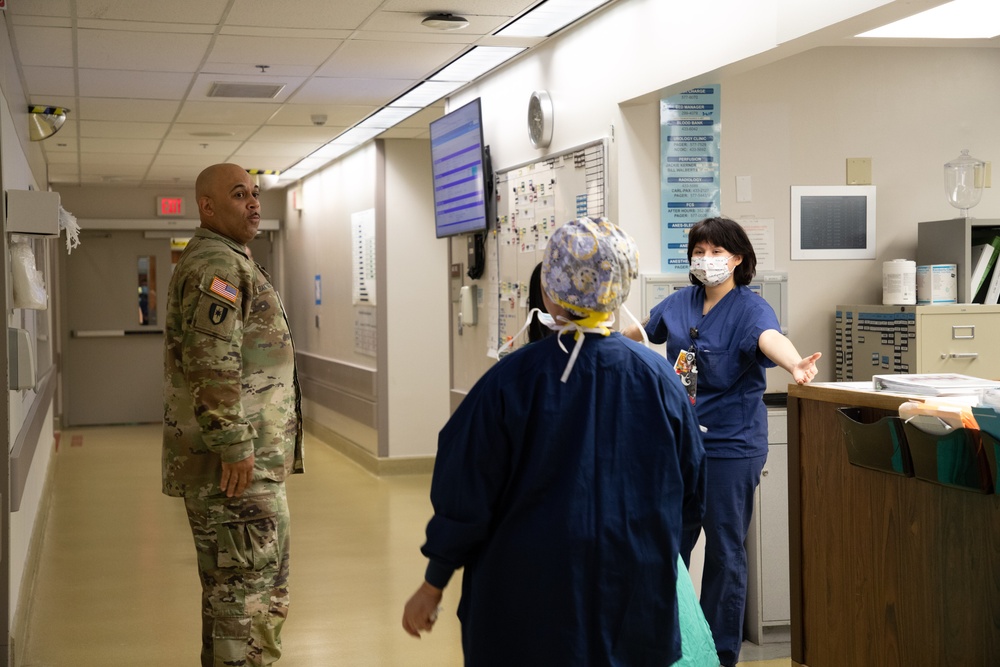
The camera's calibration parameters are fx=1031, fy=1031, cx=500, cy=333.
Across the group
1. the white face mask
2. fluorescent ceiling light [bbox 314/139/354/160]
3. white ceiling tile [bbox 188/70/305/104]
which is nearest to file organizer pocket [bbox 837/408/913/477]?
the white face mask

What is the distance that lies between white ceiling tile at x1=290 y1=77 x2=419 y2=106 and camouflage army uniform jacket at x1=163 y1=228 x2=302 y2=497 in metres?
3.42

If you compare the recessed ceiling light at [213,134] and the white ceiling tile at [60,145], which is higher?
the recessed ceiling light at [213,134]

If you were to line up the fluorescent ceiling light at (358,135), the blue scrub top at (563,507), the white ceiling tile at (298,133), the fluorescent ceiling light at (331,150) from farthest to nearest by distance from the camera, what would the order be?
the fluorescent ceiling light at (331,150) → the fluorescent ceiling light at (358,135) → the white ceiling tile at (298,133) → the blue scrub top at (563,507)

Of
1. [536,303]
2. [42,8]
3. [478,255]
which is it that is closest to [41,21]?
[42,8]

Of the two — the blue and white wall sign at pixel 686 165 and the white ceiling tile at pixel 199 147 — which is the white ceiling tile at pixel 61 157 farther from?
the blue and white wall sign at pixel 686 165

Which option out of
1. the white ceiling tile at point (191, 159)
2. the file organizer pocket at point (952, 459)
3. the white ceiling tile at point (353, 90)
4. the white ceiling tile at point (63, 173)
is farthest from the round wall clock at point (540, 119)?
the white ceiling tile at point (63, 173)

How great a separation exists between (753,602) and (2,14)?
154 inches

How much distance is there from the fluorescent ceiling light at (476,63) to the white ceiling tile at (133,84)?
1.56 m

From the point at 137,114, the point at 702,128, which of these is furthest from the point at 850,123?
the point at 137,114

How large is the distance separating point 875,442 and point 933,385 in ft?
0.76

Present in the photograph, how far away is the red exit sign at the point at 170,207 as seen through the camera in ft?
40.7

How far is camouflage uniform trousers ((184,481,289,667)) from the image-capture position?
3.15 metres

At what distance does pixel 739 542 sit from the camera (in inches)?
142

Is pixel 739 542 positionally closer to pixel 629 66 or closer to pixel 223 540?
pixel 223 540
